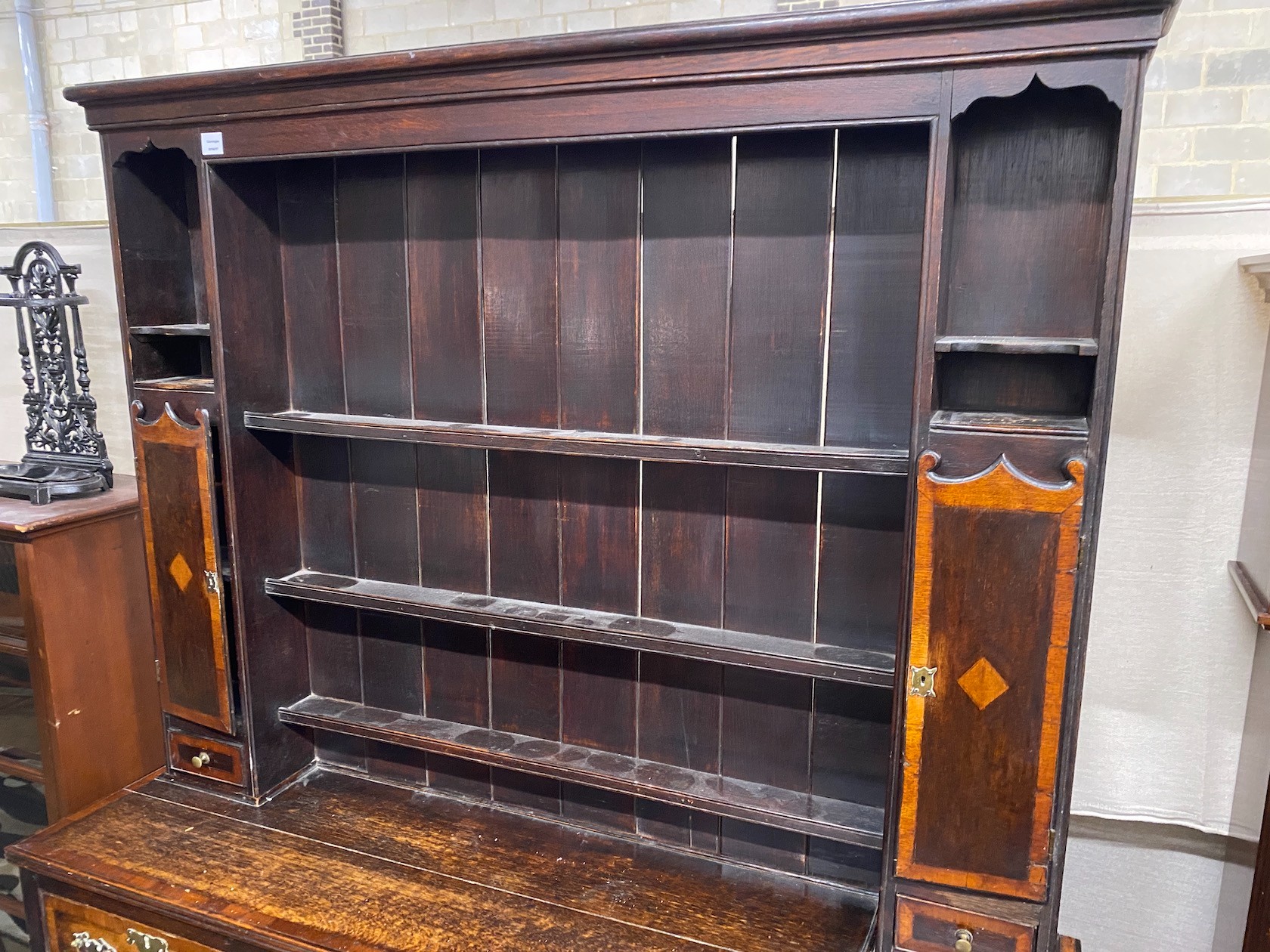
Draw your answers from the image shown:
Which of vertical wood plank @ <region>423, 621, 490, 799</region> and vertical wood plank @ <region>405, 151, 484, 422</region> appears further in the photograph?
vertical wood plank @ <region>423, 621, 490, 799</region>

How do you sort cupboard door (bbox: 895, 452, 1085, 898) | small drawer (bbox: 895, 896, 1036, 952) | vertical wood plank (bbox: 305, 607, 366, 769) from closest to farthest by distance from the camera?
cupboard door (bbox: 895, 452, 1085, 898)
small drawer (bbox: 895, 896, 1036, 952)
vertical wood plank (bbox: 305, 607, 366, 769)

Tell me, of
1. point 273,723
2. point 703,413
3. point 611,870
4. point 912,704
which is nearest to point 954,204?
point 703,413

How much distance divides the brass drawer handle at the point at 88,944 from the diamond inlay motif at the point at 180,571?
0.71 meters

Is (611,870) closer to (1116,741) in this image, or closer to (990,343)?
(1116,741)

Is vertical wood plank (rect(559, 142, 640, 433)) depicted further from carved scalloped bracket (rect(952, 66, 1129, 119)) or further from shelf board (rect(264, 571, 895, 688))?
carved scalloped bracket (rect(952, 66, 1129, 119))

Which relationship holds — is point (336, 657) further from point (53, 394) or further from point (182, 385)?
point (53, 394)

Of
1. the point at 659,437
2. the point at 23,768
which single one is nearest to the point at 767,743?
the point at 659,437

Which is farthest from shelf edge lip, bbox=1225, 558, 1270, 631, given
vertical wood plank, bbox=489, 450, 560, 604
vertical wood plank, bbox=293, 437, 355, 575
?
vertical wood plank, bbox=293, 437, 355, 575

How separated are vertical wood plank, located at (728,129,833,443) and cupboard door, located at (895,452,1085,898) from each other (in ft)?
1.18

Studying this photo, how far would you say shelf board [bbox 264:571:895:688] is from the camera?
1.53m

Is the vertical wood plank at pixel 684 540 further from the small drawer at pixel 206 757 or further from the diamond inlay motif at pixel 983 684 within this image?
the small drawer at pixel 206 757

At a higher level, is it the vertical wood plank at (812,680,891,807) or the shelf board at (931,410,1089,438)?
the shelf board at (931,410,1089,438)

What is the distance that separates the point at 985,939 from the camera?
53.9 inches

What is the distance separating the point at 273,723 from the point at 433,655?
15.1 inches
